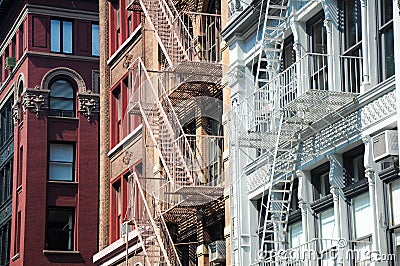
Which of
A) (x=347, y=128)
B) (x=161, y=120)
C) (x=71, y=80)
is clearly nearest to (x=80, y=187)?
(x=71, y=80)

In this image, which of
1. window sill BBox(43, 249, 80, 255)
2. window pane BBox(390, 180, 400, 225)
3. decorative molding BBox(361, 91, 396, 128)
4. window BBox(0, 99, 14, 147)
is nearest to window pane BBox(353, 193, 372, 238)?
window pane BBox(390, 180, 400, 225)

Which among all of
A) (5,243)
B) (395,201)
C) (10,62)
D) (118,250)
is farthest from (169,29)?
(5,243)

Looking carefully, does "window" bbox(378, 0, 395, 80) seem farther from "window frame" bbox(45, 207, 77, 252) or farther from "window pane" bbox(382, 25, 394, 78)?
"window frame" bbox(45, 207, 77, 252)

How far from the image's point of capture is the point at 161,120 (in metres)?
31.2

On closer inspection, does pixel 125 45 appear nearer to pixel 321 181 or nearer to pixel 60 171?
pixel 60 171

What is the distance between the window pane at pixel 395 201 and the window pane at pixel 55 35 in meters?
37.1

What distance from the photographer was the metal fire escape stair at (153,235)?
30994 mm

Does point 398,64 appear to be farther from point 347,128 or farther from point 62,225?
point 62,225

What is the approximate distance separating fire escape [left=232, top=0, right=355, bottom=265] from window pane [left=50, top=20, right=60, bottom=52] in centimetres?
2980

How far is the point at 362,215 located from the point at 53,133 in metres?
34.7

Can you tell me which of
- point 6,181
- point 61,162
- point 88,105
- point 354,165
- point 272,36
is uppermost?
point 88,105

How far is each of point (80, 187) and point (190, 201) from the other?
2450 cm

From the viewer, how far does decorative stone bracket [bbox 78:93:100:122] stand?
175ft

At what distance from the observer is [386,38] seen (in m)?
19.4
